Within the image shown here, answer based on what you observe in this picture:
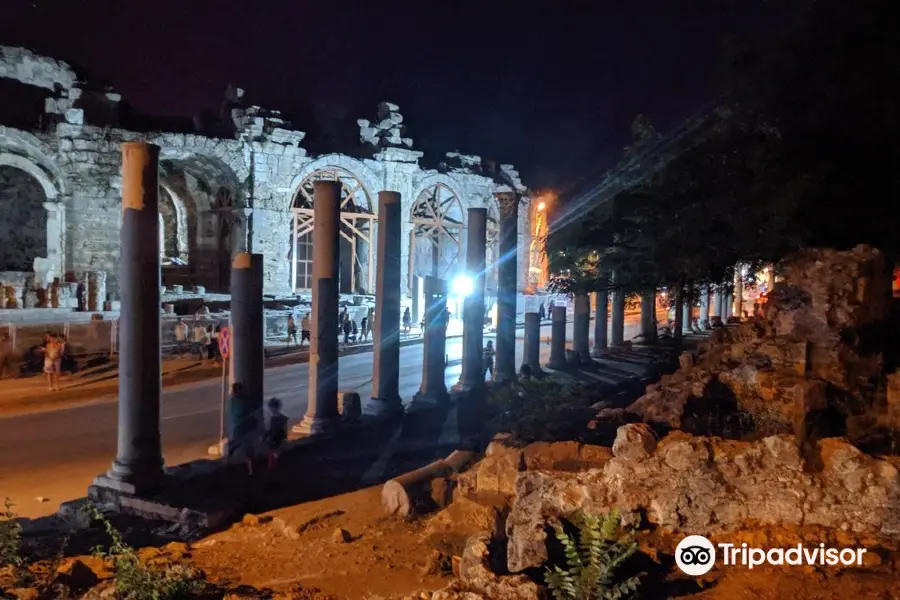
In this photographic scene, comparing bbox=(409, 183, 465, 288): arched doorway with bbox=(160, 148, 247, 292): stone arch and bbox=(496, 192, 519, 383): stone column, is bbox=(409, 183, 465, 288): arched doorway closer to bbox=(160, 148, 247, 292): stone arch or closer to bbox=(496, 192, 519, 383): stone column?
bbox=(160, 148, 247, 292): stone arch

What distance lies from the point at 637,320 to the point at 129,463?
39.9 metres

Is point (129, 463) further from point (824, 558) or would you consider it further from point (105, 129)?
point (105, 129)

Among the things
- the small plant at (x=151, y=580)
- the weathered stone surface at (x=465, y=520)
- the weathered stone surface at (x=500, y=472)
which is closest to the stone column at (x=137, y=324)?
the small plant at (x=151, y=580)

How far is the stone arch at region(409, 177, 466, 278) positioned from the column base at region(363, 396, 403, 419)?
69.1ft

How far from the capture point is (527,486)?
688 centimetres

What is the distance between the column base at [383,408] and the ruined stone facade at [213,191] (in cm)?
1727

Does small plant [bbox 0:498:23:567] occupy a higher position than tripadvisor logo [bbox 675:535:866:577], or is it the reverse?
tripadvisor logo [bbox 675:535:866:577]

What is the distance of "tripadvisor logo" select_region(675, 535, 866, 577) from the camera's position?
19.0ft

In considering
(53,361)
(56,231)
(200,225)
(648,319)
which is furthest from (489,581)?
(200,225)

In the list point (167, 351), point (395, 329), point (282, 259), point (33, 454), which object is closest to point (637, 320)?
point (282, 259)

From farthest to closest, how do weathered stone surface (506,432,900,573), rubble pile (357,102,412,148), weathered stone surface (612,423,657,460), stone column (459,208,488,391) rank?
rubble pile (357,102,412,148) < stone column (459,208,488,391) < weathered stone surface (612,423,657,460) < weathered stone surface (506,432,900,573)

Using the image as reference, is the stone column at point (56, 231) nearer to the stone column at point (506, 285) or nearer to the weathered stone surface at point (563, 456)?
the stone column at point (506, 285)

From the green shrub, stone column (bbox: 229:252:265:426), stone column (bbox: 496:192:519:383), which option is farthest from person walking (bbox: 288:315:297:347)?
stone column (bbox: 229:252:265:426)

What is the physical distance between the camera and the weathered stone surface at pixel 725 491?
5.93 m
